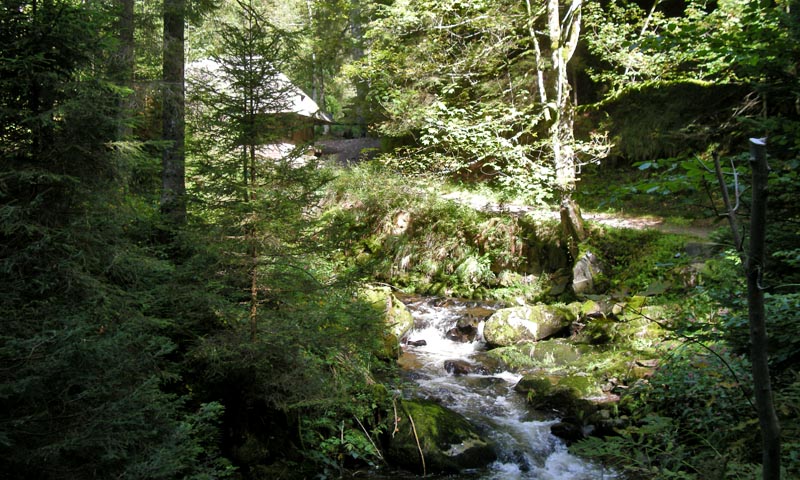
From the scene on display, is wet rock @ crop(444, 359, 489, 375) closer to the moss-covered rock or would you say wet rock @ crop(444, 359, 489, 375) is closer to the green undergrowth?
the moss-covered rock

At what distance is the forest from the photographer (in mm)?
3014

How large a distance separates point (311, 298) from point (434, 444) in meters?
2.31

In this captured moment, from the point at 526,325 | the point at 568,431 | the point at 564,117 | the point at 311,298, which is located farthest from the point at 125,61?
the point at 564,117

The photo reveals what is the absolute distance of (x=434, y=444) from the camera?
18.8 ft

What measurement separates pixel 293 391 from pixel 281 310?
0.89 meters

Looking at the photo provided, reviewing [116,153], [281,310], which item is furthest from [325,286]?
[116,153]

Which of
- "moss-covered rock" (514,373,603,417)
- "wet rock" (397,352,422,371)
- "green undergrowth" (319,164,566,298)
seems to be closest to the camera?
"moss-covered rock" (514,373,603,417)

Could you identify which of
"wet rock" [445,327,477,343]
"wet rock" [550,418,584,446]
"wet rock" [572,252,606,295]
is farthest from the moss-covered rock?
"wet rock" [572,252,606,295]

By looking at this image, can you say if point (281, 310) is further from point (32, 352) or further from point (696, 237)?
point (696, 237)

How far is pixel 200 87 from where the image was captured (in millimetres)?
5168

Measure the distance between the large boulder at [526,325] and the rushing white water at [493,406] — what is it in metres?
0.42

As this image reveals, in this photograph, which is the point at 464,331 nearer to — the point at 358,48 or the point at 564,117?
the point at 564,117

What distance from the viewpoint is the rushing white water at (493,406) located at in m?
5.69

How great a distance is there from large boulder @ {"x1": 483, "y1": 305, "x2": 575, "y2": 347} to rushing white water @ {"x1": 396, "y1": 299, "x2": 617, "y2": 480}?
42 centimetres
